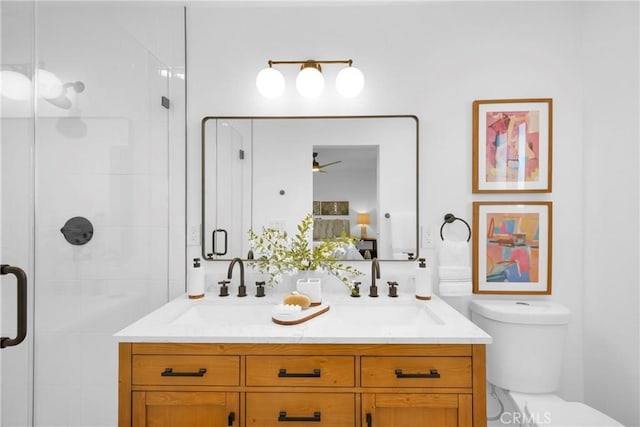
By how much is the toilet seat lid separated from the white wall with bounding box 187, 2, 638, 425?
421mm

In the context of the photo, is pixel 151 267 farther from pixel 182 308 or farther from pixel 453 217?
pixel 453 217

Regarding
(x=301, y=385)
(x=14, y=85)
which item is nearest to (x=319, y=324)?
(x=301, y=385)

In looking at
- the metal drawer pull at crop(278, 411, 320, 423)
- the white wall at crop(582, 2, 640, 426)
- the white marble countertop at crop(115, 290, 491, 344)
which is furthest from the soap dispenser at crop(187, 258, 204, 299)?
the white wall at crop(582, 2, 640, 426)

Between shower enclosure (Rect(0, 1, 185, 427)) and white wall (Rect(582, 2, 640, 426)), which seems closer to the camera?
shower enclosure (Rect(0, 1, 185, 427))

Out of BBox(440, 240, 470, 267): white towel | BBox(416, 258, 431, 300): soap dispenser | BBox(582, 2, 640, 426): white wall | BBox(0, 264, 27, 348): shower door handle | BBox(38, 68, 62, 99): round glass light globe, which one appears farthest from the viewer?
BBox(440, 240, 470, 267): white towel

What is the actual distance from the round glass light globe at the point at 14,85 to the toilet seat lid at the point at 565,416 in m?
2.31

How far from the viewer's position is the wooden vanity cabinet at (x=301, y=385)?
1.13 meters

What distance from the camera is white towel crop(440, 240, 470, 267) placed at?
66.5 inches

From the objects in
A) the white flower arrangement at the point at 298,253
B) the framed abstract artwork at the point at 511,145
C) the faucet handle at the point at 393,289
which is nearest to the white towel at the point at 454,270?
the faucet handle at the point at 393,289

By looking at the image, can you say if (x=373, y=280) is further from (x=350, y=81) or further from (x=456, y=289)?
(x=350, y=81)

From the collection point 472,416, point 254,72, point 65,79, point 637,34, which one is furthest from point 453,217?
point 65,79

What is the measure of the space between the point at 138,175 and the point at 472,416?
1.83 metres

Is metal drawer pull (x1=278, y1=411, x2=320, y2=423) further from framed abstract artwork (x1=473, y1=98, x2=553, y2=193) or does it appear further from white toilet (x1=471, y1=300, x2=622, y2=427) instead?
framed abstract artwork (x1=473, y1=98, x2=553, y2=193)

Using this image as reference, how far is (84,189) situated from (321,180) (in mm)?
1123
